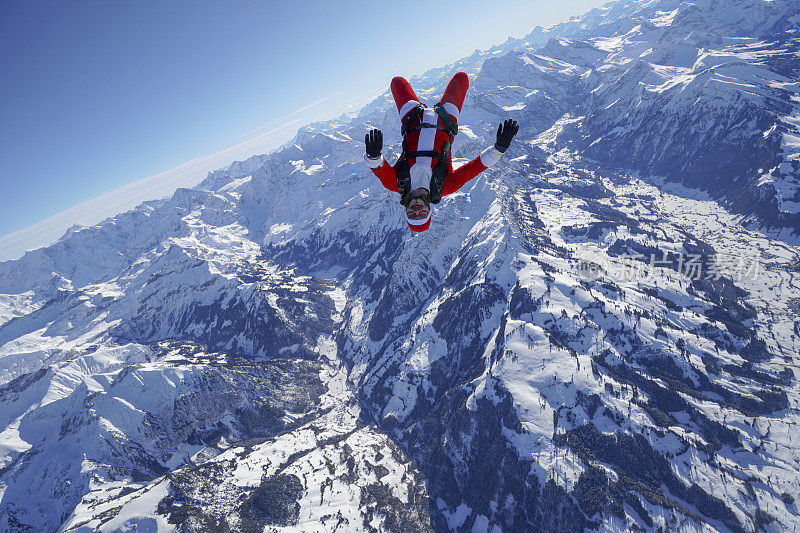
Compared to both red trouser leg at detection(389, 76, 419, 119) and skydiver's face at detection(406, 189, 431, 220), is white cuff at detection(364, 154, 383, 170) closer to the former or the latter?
skydiver's face at detection(406, 189, 431, 220)

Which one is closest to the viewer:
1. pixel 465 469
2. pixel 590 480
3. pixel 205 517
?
pixel 590 480

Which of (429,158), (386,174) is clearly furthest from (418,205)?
(386,174)

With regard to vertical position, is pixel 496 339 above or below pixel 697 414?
above

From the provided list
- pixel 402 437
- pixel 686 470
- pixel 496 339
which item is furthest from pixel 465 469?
pixel 686 470

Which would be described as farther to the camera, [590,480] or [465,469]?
[465,469]

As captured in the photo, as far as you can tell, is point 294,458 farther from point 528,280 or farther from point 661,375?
point 661,375

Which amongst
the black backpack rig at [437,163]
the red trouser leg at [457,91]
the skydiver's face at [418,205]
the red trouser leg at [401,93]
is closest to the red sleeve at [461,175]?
the black backpack rig at [437,163]
